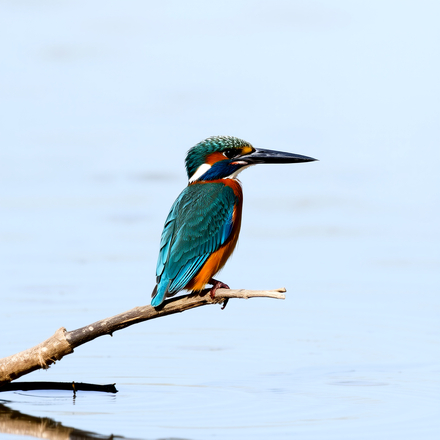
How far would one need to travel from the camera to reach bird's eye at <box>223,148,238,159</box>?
20.8 ft

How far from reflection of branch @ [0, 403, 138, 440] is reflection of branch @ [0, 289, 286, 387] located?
221 millimetres

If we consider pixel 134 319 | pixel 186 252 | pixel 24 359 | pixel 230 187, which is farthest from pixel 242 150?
pixel 24 359

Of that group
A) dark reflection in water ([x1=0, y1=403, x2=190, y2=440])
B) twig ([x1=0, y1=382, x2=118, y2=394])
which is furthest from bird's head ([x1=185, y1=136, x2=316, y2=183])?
dark reflection in water ([x1=0, y1=403, x2=190, y2=440])

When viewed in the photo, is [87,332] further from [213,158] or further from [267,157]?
[267,157]

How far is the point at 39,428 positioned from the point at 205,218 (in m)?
1.51

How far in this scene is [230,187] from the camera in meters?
6.25

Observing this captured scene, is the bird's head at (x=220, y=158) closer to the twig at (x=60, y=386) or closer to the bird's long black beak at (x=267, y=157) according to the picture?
the bird's long black beak at (x=267, y=157)

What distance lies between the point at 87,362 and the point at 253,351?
3.98 ft

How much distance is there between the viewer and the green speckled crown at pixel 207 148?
630cm

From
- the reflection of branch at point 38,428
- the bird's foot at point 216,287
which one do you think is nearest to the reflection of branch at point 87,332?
the bird's foot at point 216,287

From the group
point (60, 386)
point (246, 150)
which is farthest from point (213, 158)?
point (60, 386)

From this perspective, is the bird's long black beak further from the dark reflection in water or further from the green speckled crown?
the dark reflection in water

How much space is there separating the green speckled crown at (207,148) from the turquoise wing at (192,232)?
0.15 m

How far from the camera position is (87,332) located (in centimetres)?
567
